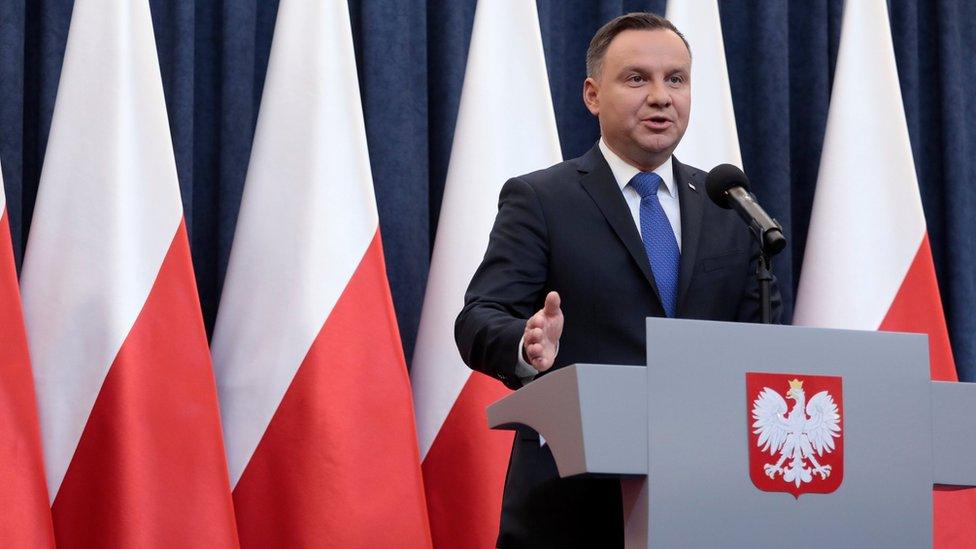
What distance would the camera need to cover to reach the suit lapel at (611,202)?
6.42ft

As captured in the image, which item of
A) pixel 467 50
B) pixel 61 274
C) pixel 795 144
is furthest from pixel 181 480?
pixel 795 144

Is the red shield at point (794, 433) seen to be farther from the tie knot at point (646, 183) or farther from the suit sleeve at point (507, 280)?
the tie knot at point (646, 183)

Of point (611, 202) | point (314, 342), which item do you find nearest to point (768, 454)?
point (611, 202)

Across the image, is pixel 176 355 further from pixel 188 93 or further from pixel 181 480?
pixel 188 93

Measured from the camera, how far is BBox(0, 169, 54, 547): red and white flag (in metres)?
2.50

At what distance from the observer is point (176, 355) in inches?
108

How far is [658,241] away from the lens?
201 cm

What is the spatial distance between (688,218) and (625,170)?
0.52 ft

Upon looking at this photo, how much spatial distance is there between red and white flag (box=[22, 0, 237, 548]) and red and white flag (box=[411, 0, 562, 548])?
57cm

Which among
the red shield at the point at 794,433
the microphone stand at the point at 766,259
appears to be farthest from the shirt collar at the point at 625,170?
the red shield at the point at 794,433

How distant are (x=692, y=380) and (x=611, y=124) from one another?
30.9 inches

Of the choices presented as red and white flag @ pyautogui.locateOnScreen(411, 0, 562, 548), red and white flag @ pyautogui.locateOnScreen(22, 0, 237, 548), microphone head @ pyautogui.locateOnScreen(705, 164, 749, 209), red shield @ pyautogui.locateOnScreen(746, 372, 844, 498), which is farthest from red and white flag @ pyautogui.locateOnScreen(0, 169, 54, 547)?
red shield @ pyautogui.locateOnScreen(746, 372, 844, 498)

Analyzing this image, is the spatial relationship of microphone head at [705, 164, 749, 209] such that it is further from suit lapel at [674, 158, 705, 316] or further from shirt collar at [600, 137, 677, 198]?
shirt collar at [600, 137, 677, 198]

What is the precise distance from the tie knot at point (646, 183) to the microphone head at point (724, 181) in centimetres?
30
